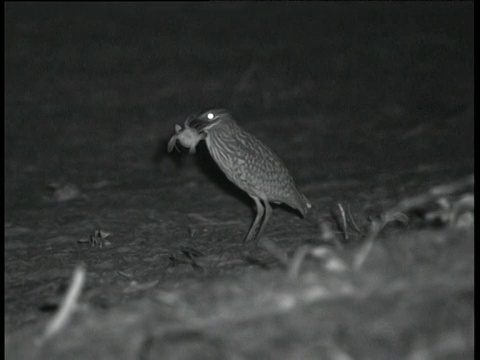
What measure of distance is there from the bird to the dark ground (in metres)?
0.31

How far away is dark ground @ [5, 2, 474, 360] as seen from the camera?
10.5 feet

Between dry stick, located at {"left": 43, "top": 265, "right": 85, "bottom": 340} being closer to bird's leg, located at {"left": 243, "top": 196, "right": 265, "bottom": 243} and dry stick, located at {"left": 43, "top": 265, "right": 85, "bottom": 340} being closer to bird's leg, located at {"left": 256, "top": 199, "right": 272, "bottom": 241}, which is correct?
bird's leg, located at {"left": 243, "top": 196, "right": 265, "bottom": 243}

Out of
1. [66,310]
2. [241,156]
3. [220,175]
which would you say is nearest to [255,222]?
[241,156]

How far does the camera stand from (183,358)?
3164 millimetres

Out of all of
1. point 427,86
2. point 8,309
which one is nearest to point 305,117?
point 427,86

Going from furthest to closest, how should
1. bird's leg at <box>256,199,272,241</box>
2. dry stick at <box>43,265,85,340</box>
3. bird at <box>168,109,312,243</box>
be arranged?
bird's leg at <box>256,199,272,241</box> → bird at <box>168,109,312,243</box> → dry stick at <box>43,265,85,340</box>

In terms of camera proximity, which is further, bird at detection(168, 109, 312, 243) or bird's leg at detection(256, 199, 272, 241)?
bird's leg at detection(256, 199, 272, 241)

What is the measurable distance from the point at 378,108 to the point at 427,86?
3.44ft

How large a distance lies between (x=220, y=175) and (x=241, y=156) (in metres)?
1.69

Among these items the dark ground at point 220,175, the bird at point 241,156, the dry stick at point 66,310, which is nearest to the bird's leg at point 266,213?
the bird at point 241,156

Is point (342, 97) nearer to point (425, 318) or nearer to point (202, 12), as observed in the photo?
point (202, 12)

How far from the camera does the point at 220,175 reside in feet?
25.0

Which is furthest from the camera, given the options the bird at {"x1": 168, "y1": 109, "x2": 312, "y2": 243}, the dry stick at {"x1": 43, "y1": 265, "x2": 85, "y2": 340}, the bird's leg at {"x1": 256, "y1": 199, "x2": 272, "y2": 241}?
the bird's leg at {"x1": 256, "y1": 199, "x2": 272, "y2": 241}

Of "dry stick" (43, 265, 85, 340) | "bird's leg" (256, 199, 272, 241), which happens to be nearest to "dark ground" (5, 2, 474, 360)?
"dry stick" (43, 265, 85, 340)
